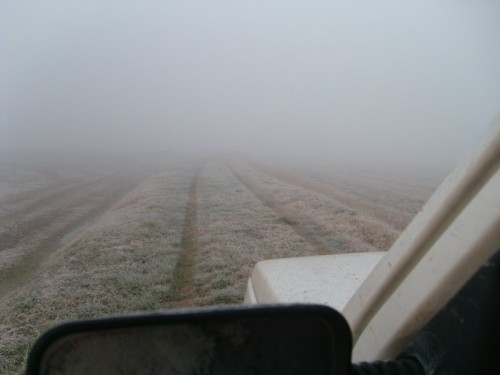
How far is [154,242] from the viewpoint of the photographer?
10820 millimetres

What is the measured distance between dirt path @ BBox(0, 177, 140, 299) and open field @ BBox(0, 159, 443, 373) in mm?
35

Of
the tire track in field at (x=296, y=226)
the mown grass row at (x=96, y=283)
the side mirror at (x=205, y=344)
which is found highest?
the side mirror at (x=205, y=344)

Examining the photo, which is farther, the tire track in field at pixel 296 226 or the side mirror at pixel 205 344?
the tire track in field at pixel 296 226

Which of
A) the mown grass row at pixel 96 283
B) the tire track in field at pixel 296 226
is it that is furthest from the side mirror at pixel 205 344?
the tire track in field at pixel 296 226

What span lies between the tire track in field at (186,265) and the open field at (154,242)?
0.08 ft

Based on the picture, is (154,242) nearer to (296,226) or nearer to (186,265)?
(186,265)

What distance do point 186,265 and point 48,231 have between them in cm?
643

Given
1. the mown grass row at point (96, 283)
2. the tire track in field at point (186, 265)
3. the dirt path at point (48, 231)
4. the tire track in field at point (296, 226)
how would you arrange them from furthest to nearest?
1. the tire track in field at point (296, 226)
2. the dirt path at point (48, 231)
3. the tire track in field at point (186, 265)
4. the mown grass row at point (96, 283)

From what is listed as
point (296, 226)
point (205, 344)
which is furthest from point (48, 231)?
point (205, 344)

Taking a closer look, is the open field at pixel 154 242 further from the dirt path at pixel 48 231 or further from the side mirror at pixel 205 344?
the side mirror at pixel 205 344

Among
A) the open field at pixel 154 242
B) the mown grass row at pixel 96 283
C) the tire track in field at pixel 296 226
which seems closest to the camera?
the mown grass row at pixel 96 283

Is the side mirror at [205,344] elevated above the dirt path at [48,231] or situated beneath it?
elevated above

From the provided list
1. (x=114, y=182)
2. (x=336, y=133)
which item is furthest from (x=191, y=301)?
(x=336, y=133)

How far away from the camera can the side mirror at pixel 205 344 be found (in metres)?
0.80
